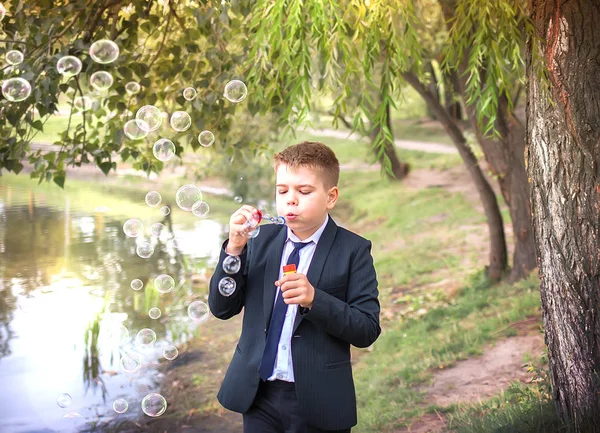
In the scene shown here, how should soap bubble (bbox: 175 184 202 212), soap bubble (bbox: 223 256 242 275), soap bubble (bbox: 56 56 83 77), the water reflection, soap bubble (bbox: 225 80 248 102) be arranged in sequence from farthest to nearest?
the water reflection < soap bubble (bbox: 56 56 83 77) < soap bubble (bbox: 225 80 248 102) < soap bubble (bbox: 175 184 202 212) < soap bubble (bbox: 223 256 242 275)

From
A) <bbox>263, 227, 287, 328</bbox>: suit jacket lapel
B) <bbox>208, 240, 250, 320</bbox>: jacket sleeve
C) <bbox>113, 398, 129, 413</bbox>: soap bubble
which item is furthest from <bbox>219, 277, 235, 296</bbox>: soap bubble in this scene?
<bbox>113, 398, 129, 413</bbox>: soap bubble

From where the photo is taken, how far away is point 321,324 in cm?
261

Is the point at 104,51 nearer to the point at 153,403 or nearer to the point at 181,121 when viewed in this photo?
the point at 181,121

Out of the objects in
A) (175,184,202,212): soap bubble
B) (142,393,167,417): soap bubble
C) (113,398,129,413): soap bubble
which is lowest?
(113,398,129,413): soap bubble

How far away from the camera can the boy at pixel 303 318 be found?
266cm

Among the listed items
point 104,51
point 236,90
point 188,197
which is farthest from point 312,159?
point 104,51

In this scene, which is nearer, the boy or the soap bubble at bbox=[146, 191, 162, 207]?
the boy

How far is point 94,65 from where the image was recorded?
505 centimetres

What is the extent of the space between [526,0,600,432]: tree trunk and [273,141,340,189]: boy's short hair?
56.7 inches

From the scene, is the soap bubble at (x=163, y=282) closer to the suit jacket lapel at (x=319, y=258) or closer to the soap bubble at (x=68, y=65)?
the soap bubble at (x=68, y=65)

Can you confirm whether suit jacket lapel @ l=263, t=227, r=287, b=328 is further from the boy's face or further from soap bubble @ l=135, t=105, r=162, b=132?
soap bubble @ l=135, t=105, r=162, b=132

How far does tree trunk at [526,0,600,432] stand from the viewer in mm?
3740

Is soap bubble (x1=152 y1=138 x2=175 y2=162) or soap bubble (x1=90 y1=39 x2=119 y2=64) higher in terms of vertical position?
soap bubble (x1=90 y1=39 x2=119 y2=64)

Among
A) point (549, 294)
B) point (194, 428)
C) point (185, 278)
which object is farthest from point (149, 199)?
point (185, 278)
